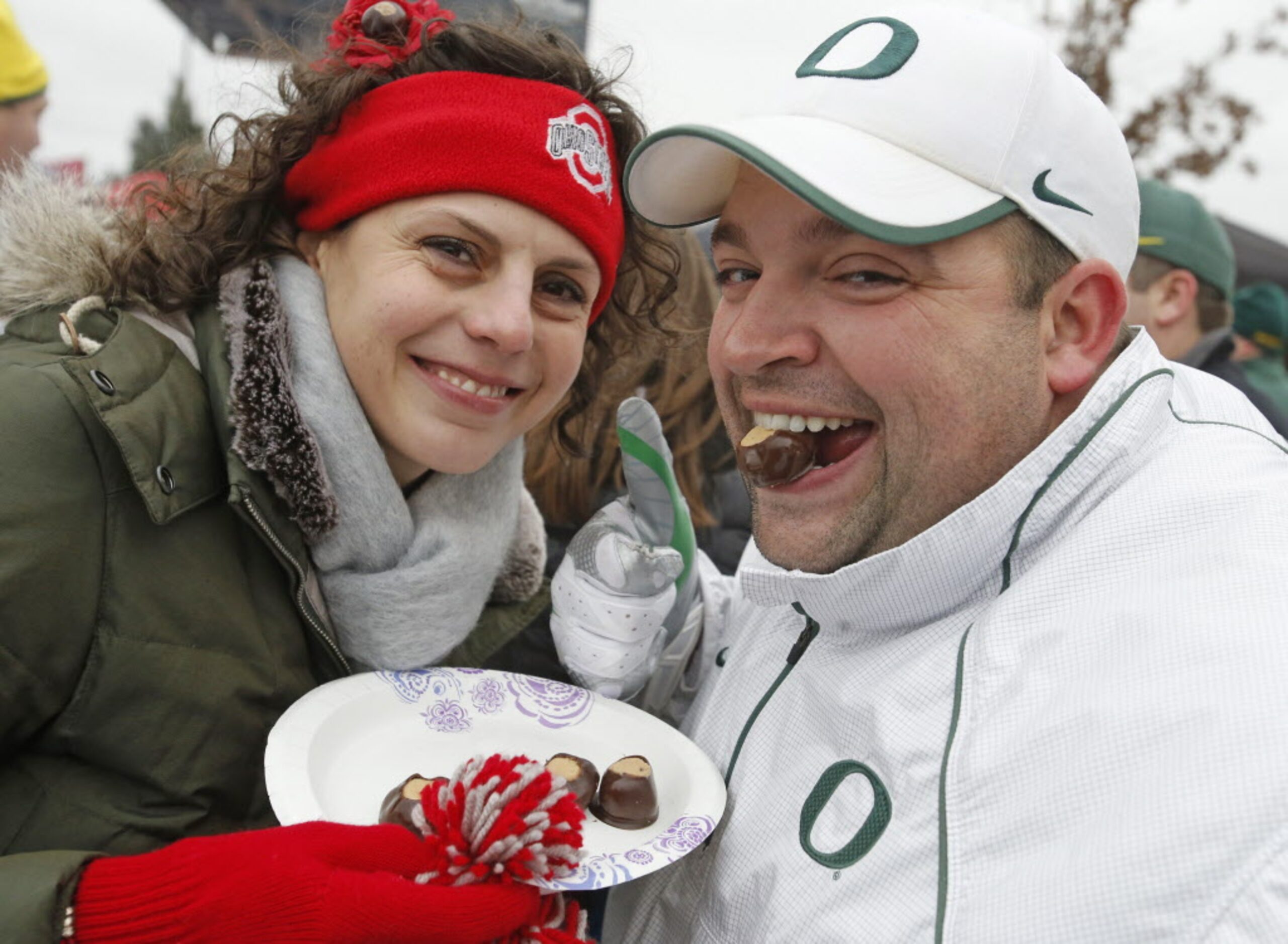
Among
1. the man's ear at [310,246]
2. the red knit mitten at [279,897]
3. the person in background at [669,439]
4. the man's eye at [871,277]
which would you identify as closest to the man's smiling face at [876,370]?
the man's eye at [871,277]

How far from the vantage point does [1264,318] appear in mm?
5609

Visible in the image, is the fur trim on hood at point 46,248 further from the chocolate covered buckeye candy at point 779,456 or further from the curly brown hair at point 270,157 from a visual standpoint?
the chocolate covered buckeye candy at point 779,456

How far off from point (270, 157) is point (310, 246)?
22cm

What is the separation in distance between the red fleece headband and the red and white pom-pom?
1.17 meters

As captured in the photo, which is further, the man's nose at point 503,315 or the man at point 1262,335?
the man at point 1262,335

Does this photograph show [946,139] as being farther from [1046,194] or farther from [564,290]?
[564,290]

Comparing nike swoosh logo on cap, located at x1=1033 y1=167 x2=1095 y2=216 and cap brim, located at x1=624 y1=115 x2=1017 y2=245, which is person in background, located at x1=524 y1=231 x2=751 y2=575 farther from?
nike swoosh logo on cap, located at x1=1033 y1=167 x2=1095 y2=216

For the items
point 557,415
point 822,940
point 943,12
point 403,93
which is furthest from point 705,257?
point 822,940

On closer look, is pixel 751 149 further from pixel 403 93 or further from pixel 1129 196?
pixel 403 93

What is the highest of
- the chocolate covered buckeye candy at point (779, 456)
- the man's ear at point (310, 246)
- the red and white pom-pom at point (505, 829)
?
the chocolate covered buckeye candy at point (779, 456)

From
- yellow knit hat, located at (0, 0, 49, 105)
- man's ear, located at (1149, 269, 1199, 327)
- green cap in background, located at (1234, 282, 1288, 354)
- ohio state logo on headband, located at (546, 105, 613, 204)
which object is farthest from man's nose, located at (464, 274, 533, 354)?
green cap in background, located at (1234, 282, 1288, 354)

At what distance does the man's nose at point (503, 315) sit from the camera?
81.3 inches

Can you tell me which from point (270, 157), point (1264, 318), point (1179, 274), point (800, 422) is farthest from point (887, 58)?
point (1264, 318)

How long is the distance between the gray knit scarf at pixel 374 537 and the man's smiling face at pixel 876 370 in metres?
0.80
